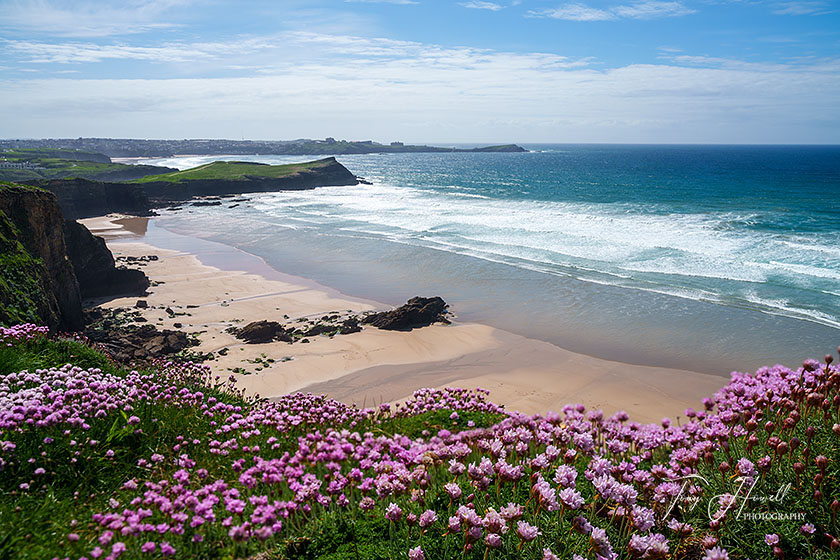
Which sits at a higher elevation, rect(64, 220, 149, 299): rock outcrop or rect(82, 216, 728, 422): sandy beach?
rect(64, 220, 149, 299): rock outcrop

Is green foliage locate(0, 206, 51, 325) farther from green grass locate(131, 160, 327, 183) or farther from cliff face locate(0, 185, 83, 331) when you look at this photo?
green grass locate(131, 160, 327, 183)

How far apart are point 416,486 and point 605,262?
91.9 ft

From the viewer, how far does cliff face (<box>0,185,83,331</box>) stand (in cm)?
1450

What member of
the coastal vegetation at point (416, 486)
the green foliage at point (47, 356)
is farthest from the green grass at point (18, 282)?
the coastal vegetation at point (416, 486)

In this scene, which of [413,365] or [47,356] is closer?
[47,356]

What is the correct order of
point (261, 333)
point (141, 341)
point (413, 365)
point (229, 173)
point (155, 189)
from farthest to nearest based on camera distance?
point (229, 173), point (155, 189), point (261, 333), point (141, 341), point (413, 365)

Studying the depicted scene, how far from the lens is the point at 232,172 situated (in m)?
91.8

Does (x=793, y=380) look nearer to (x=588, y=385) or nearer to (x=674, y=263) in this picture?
(x=588, y=385)

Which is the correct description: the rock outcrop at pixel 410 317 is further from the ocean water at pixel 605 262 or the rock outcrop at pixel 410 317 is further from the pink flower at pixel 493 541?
the pink flower at pixel 493 541

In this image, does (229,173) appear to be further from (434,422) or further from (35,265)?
(434,422)

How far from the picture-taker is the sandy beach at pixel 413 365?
14.4m

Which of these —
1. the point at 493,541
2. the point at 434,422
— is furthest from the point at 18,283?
the point at 493,541

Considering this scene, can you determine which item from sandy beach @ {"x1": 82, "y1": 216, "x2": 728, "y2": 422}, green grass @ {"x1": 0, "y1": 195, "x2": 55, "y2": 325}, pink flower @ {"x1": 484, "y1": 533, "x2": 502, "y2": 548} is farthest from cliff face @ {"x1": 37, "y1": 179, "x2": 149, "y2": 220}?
pink flower @ {"x1": 484, "y1": 533, "x2": 502, "y2": 548}

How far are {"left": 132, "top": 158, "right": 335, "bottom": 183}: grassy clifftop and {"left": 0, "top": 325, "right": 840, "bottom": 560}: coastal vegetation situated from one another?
79014mm
